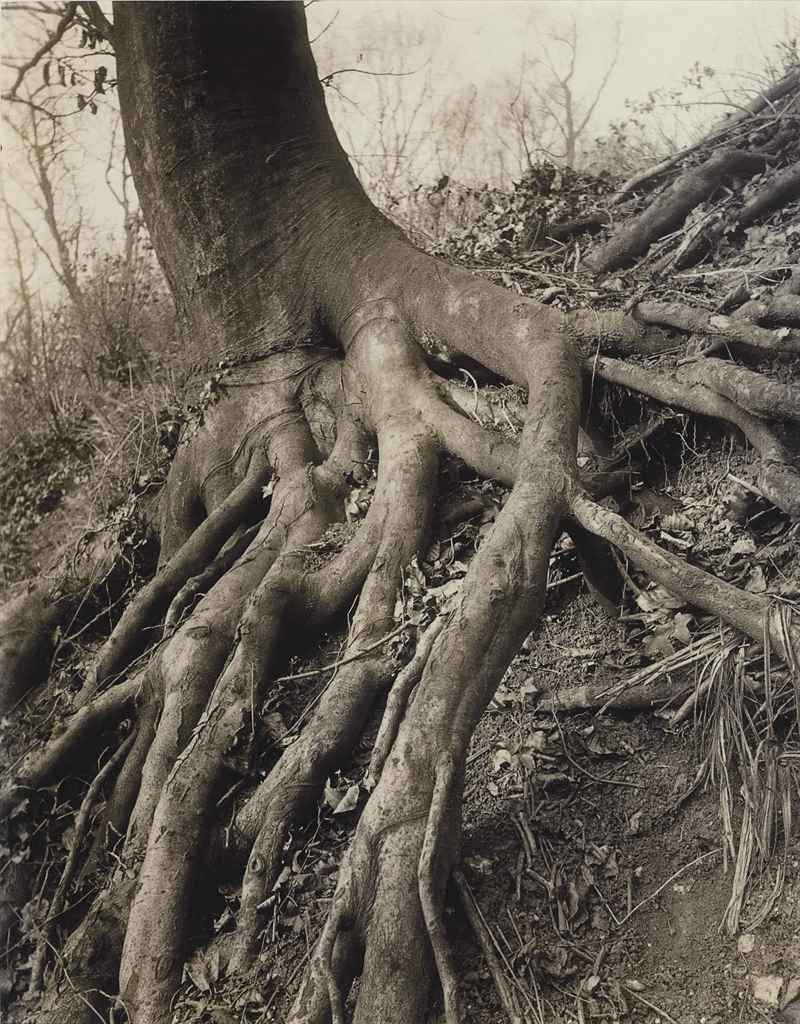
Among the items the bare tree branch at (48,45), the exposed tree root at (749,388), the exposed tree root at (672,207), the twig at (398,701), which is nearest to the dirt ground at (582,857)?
the twig at (398,701)

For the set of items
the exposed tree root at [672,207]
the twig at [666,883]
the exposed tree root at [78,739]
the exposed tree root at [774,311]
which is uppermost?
the exposed tree root at [672,207]

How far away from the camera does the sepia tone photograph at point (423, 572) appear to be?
2312 mm

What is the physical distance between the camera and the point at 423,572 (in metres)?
3.27

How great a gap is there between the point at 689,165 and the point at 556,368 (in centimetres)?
325

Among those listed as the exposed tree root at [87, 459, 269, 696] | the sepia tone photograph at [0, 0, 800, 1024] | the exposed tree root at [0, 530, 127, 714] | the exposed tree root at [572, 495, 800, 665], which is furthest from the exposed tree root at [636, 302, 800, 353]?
the exposed tree root at [0, 530, 127, 714]

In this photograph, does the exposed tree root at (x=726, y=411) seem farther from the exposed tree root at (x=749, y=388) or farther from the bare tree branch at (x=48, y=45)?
the bare tree branch at (x=48, y=45)

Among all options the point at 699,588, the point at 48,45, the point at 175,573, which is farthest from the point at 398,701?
the point at 48,45

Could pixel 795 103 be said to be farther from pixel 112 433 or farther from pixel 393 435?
pixel 112 433

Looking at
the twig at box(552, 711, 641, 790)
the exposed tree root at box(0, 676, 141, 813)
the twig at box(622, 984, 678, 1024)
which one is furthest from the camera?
the exposed tree root at box(0, 676, 141, 813)

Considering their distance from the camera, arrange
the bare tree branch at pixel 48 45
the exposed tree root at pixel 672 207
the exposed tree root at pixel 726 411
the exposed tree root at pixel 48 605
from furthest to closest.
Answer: the exposed tree root at pixel 672 207, the bare tree branch at pixel 48 45, the exposed tree root at pixel 48 605, the exposed tree root at pixel 726 411

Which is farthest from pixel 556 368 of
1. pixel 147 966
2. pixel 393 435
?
pixel 147 966

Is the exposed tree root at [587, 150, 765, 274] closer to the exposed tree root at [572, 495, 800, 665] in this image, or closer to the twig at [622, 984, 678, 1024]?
the exposed tree root at [572, 495, 800, 665]

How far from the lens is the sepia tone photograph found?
2.31 m

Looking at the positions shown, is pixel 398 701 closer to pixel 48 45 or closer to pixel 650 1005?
pixel 650 1005
